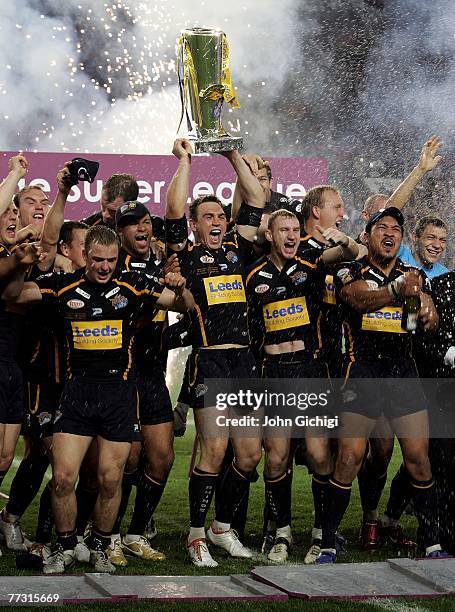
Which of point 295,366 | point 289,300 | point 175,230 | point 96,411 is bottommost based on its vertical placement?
point 96,411

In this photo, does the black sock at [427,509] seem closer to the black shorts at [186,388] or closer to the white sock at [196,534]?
the white sock at [196,534]

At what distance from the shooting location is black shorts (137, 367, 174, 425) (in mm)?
6434

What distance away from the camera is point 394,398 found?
20.2 feet

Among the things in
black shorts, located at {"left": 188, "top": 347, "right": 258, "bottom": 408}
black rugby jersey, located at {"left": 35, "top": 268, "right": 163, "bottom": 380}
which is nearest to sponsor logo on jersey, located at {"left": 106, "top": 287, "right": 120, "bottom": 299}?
black rugby jersey, located at {"left": 35, "top": 268, "right": 163, "bottom": 380}

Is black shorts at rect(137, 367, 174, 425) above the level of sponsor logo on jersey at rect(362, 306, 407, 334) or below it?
below

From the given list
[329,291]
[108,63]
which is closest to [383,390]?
[329,291]

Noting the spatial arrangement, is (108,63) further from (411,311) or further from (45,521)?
(411,311)

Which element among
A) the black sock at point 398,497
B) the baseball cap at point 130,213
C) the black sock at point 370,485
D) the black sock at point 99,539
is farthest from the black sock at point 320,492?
the baseball cap at point 130,213

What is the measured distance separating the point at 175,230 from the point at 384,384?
1.40m

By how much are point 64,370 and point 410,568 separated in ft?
6.95

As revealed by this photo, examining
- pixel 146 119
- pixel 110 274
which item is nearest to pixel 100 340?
pixel 110 274

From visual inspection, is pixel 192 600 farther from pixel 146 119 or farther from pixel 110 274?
pixel 146 119

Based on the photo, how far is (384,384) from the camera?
20.3 feet

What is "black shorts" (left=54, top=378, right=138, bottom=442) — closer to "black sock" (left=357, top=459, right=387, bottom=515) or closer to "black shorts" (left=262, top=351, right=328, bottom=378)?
"black shorts" (left=262, top=351, right=328, bottom=378)
